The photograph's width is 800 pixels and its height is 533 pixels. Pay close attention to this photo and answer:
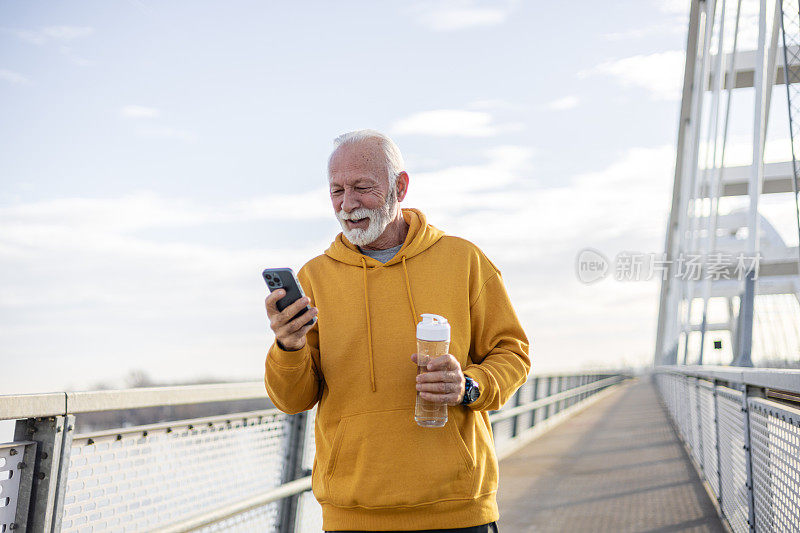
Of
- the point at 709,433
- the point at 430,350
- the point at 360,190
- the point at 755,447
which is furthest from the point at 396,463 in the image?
the point at 709,433

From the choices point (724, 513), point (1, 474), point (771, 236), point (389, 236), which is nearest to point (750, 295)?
point (724, 513)

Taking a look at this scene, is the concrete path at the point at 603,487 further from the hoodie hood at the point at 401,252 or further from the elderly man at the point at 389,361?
the hoodie hood at the point at 401,252

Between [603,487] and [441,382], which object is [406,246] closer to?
[441,382]

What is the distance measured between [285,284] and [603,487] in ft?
17.9

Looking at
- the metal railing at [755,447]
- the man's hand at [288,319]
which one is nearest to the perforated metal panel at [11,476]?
the man's hand at [288,319]

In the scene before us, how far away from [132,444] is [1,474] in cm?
54

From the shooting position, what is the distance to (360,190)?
2.09 metres

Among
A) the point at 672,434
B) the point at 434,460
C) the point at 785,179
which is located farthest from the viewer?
the point at 785,179

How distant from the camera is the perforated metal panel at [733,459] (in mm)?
4035

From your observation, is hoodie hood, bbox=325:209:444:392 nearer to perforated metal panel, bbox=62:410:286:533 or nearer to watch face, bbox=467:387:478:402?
watch face, bbox=467:387:478:402

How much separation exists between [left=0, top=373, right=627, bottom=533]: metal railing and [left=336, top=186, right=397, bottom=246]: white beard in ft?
2.80

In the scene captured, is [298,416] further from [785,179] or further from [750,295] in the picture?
A: [785,179]

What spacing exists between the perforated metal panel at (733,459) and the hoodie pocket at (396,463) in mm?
2476

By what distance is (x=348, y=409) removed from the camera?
202 centimetres
